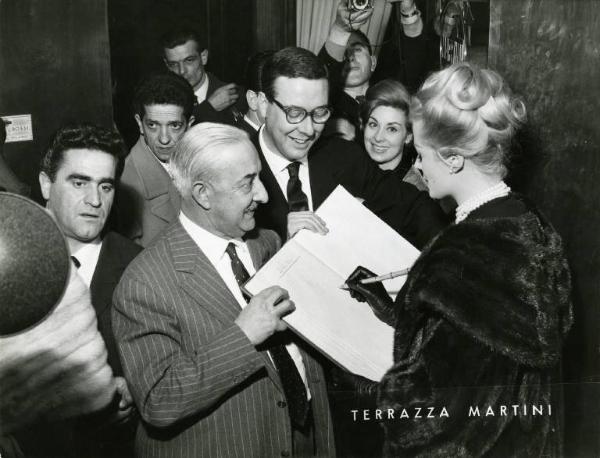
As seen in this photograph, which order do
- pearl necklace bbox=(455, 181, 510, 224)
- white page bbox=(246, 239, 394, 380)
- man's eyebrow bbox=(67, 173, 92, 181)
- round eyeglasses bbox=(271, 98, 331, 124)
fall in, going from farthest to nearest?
round eyeglasses bbox=(271, 98, 331, 124) < man's eyebrow bbox=(67, 173, 92, 181) < white page bbox=(246, 239, 394, 380) < pearl necklace bbox=(455, 181, 510, 224)

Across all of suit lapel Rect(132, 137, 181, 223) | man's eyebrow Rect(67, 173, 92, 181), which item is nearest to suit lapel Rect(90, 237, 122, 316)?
man's eyebrow Rect(67, 173, 92, 181)

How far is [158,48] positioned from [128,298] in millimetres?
1689

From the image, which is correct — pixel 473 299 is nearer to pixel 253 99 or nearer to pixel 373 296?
pixel 373 296

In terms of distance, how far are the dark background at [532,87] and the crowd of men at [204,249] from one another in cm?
25

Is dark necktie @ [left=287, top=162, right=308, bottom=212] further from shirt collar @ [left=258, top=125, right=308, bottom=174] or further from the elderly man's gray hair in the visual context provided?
the elderly man's gray hair

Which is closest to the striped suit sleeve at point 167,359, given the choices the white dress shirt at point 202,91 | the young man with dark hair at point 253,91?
the young man with dark hair at point 253,91

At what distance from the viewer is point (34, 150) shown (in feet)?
7.96

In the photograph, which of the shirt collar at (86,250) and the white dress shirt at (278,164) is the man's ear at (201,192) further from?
the white dress shirt at (278,164)

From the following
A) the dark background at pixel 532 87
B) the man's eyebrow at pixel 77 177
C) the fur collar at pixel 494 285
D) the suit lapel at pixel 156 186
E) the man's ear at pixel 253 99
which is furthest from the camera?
the man's ear at pixel 253 99

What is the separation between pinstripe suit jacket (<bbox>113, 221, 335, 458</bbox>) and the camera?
76.9 inches

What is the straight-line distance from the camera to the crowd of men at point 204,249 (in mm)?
1989

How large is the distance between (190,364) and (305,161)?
1.20 m

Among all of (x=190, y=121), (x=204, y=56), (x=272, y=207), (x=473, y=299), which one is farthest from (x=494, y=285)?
(x=204, y=56)

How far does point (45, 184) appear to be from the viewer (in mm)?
2330
